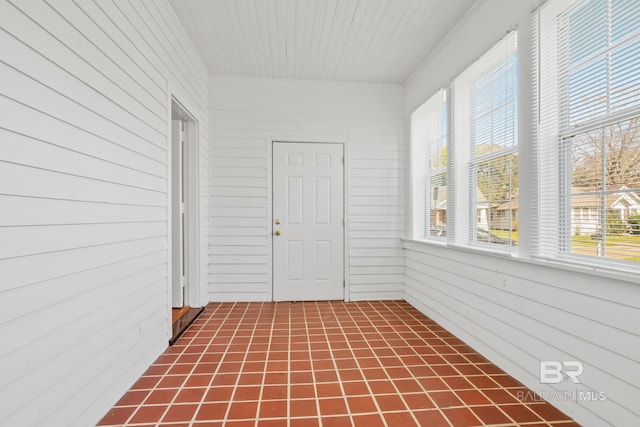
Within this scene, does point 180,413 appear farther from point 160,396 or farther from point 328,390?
point 328,390

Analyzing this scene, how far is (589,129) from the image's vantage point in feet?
A: 5.70

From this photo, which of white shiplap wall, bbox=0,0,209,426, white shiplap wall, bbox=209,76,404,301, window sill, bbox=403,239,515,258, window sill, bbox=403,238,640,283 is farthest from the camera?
white shiplap wall, bbox=209,76,404,301

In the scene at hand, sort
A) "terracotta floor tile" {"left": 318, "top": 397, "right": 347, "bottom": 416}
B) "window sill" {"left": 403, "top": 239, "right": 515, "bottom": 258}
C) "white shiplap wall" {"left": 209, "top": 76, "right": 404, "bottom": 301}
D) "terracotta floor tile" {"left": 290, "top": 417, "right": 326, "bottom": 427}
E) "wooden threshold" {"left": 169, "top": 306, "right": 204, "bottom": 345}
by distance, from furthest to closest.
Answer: "white shiplap wall" {"left": 209, "top": 76, "right": 404, "bottom": 301}
"wooden threshold" {"left": 169, "top": 306, "right": 204, "bottom": 345}
"window sill" {"left": 403, "top": 239, "right": 515, "bottom": 258}
"terracotta floor tile" {"left": 318, "top": 397, "right": 347, "bottom": 416}
"terracotta floor tile" {"left": 290, "top": 417, "right": 326, "bottom": 427}

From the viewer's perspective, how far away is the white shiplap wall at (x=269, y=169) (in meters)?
4.02

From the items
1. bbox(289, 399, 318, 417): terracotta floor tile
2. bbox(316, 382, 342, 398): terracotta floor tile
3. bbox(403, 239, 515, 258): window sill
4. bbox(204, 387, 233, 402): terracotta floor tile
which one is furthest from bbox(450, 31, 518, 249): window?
bbox(204, 387, 233, 402): terracotta floor tile

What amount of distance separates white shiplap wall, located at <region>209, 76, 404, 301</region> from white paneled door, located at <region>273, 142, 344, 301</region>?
13cm

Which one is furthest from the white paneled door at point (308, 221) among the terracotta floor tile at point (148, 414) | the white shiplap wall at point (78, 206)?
the terracotta floor tile at point (148, 414)

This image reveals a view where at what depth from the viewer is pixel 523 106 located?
2146 mm

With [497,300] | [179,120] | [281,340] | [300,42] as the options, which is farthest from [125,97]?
[497,300]

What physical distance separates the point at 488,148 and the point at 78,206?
2.81m

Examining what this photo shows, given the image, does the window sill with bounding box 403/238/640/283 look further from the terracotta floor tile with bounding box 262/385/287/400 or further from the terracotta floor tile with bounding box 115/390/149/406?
the terracotta floor tile with bounding box 115/390/149/406

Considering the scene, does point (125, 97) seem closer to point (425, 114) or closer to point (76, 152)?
point (76, 152)

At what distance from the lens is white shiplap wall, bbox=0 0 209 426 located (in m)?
1.20

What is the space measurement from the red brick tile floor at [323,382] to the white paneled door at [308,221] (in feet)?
3.08
